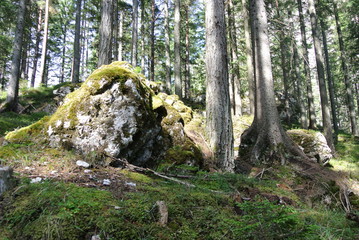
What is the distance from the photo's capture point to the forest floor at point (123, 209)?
1945 millimetres

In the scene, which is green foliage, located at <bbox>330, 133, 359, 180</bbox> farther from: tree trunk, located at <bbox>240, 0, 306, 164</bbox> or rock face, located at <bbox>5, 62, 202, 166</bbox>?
rock face, located at <bbox>5, 62, 202, 166</bbox>

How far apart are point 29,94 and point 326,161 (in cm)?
1858

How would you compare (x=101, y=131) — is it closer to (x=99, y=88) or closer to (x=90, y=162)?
(x=90, y=162)

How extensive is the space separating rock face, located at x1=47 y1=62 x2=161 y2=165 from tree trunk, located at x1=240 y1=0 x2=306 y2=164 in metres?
4.71

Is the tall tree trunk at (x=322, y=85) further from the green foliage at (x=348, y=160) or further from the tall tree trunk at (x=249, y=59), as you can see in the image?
the tall tree trunk at (x=249, y=59)

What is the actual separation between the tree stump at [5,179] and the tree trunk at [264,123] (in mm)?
6858

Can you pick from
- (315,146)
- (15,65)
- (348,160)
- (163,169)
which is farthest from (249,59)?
(15,65)

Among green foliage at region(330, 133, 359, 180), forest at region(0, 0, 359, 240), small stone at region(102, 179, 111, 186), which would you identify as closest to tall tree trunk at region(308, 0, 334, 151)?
green foliage at region(330, 133, 359, 180)

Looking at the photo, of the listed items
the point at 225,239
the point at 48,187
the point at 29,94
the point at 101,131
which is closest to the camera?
the point at 225,239

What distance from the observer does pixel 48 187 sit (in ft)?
8.43

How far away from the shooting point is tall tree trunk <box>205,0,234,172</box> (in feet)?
17.3

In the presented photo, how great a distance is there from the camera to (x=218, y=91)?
17.7 ft

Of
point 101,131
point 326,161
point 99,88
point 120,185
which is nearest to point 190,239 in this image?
point 120,185

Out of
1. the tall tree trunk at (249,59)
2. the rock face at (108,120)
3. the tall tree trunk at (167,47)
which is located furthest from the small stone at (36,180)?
the tall tree trunk at (167,47)
